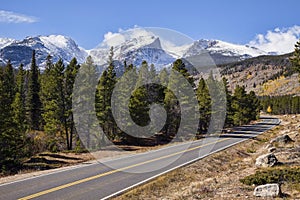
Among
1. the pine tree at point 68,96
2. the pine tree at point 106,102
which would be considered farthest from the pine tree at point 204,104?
the pine tree at point 68,96

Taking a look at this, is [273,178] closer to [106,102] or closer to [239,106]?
[106,102]

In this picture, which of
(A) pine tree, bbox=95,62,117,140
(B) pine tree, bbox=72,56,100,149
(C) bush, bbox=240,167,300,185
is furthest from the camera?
(A) pine tree, bbox=95,62,117,140

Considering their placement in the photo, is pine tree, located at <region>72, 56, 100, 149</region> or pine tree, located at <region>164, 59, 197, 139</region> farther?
pine tree, located at <region>164, 59, 197, 139</region>

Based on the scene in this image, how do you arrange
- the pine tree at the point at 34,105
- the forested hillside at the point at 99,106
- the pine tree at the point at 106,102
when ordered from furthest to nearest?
the pine tree at the point at 34,105 < the pine tree at the point at 106,102 < the forested hillside at the point at 99,106

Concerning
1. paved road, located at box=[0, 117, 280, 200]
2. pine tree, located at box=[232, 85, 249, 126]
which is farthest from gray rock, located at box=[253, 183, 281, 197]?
pine tree, located at box=[232, 85, 249, 126]

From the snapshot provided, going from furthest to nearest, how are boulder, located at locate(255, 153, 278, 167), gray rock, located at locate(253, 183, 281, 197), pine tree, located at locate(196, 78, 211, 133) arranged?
pine tree, located at locate(196, 78, 211, 133)
boulder, located at locate(255, 153, 278, 167)
gray rock, located at locate(253, 183, 281, 197)

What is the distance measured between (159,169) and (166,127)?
91.5 feet

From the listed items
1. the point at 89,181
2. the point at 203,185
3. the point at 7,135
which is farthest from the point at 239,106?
the point at 89,181

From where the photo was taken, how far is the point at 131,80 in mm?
42469

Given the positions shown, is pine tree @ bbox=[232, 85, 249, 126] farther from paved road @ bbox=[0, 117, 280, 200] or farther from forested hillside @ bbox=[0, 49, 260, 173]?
paved road @ bbox=[0, 117, 280, 200]

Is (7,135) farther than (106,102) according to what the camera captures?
No

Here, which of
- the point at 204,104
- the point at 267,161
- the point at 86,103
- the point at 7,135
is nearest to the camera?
the point at 267,161

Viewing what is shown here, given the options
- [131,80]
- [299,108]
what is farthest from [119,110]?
[299,108]

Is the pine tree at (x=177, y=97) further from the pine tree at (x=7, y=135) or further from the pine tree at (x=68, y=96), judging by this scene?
the pine tree at (x=7, y=135)
